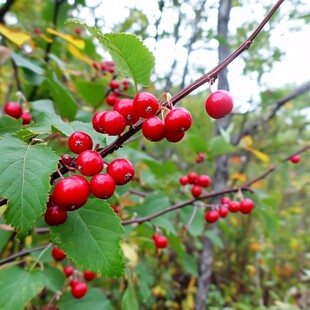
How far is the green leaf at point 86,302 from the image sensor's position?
6.61 feet

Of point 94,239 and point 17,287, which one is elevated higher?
point 94,239

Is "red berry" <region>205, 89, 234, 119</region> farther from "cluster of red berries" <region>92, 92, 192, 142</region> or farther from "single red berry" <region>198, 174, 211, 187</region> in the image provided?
"single red berry" <region>198, 174, 211, 187</region>

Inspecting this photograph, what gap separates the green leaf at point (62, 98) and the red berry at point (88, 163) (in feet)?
3.93

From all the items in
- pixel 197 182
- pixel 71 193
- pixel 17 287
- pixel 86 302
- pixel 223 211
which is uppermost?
pixel 197 182

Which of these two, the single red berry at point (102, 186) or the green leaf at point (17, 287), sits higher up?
the single red berry at point (102, 186)

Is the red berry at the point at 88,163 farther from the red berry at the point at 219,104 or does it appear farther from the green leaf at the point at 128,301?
the green leaf at the point at 128,301

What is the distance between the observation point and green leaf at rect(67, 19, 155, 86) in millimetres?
1019

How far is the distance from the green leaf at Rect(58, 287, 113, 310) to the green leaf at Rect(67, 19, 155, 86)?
1.49 metres

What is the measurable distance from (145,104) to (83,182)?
0.30 m

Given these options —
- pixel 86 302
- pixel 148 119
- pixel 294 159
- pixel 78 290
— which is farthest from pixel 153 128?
pixel 294 159

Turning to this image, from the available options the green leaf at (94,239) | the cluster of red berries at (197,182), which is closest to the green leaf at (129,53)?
the green leaf at (94,239)

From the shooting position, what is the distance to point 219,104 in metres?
1.00

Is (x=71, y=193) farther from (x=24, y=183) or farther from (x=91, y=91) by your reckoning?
(x=91, y=91)

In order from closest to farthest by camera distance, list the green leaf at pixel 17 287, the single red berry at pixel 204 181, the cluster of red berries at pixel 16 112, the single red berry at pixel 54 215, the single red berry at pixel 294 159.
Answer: the single red berry at pixel 54 215 < the green leaf at pixel 17 287 < the cluster of red berries at pixel 16 112 < the single red berry at pixel 204 181 < the single red berry at pixel 294 159
